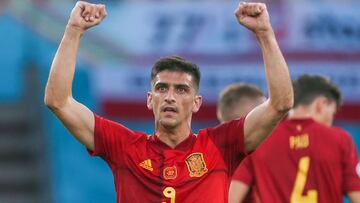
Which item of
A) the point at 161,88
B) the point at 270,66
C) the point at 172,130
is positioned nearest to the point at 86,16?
the point at 161,88

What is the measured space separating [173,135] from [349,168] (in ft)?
6.75

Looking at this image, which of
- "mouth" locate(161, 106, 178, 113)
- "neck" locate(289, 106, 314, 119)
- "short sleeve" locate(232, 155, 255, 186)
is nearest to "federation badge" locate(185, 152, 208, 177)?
"mouth" locate(161, 106, 178, 113)

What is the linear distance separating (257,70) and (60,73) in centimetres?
775

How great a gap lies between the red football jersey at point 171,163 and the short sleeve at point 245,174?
5.38 feet

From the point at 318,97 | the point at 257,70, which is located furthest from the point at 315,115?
the point at 257,70

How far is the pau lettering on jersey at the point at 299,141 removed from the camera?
8.42 meters

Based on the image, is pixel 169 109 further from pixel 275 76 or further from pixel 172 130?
pixel 275 76

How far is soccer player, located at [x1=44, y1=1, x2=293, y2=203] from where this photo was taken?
6.44 m

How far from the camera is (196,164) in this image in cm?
658

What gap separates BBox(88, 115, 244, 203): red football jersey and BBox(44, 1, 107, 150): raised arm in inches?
6.3

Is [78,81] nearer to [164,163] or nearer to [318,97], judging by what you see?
[318,97]

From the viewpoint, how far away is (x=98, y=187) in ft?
46.1

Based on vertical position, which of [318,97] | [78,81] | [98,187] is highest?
[318,97]

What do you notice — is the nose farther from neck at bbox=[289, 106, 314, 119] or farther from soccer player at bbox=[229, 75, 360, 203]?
neck at bbox=[289, 106, 314, 119]
